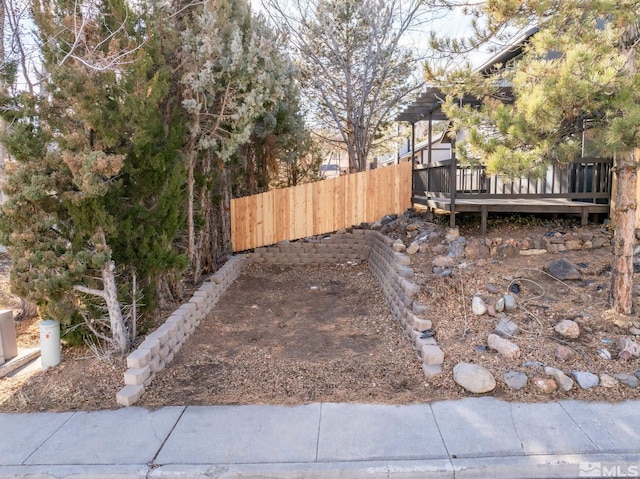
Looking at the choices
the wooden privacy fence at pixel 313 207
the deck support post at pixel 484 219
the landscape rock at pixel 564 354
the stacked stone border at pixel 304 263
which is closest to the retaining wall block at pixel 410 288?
the stacked stone border at pixel 304 263

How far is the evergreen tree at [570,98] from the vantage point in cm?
362

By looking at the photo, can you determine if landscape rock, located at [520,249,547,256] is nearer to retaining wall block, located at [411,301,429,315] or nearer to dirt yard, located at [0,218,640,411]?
dirt yard, located at [0,218,640,411]

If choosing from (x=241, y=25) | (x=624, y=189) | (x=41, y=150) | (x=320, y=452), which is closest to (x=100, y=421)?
(x=320, y=452)

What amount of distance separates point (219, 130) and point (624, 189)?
533 cm

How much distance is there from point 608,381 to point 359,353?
7.50 ft

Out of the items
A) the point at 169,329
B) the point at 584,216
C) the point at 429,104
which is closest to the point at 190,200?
the point at 169,329

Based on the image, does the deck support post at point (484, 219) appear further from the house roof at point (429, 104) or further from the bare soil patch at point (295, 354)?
the bare soil patch at point (295, 354)

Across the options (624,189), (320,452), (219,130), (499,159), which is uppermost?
(219,130)

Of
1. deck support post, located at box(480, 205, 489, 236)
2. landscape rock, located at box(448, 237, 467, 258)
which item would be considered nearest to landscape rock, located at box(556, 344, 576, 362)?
landscape rock, located at box(448, 237, 467, 258)

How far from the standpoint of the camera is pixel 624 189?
4.48m

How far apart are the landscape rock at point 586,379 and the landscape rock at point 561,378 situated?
0.07 m

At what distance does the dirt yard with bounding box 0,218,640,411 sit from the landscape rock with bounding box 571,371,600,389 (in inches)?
2.2

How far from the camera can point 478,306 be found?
4840 mm

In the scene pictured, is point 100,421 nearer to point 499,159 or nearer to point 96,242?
point 96,242
